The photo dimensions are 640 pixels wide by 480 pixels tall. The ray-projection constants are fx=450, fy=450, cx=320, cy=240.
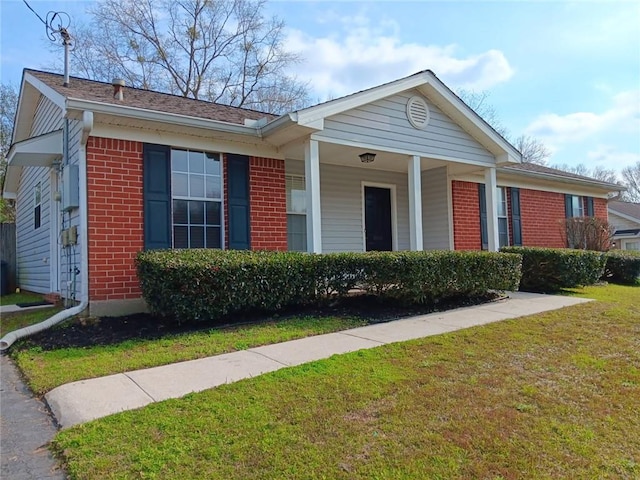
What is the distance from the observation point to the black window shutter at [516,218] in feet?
43.5

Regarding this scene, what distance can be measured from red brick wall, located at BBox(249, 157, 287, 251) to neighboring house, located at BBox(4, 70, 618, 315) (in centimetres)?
2

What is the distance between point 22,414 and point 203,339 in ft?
7.13

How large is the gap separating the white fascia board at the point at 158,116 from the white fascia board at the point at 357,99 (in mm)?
1078

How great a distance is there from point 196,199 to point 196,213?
0.24 metres

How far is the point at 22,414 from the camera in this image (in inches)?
142

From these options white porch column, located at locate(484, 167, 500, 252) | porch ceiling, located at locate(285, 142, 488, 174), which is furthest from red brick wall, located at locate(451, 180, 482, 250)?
white porch column, located at locate(484, 167, 500, 252)

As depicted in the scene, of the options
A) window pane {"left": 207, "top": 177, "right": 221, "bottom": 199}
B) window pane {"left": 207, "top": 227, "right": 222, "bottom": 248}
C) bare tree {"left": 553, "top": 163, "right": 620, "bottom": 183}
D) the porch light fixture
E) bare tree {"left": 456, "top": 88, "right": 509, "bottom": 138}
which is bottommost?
window pane {"left": 207, "top": 227, "right": 222, "bottom": 248}

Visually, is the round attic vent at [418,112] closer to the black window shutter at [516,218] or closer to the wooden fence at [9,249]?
the black window shutter at [516,218]

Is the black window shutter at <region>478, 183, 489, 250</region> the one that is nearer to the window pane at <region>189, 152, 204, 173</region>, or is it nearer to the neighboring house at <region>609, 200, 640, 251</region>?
the window pane at <region>189, 152, 204, 173</region>

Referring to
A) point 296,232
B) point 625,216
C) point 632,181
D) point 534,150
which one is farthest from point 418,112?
point 632,181

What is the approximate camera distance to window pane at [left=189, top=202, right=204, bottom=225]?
25.6 ft

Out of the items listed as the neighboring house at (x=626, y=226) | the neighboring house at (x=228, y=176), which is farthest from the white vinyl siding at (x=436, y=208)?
the neighboring house at (x=626, y=226)

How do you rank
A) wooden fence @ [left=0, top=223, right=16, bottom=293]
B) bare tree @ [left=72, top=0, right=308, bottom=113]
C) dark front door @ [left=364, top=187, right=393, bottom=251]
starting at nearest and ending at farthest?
dark front door @ [left=364, top=187, right=393, bottom=251], wooden fence @ [left=0, top=223, right=16, bottom=293], bare tree @ [left=72, top=0, right=308, bottom=113]

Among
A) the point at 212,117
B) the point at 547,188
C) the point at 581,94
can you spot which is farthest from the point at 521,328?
the point at 547,188
